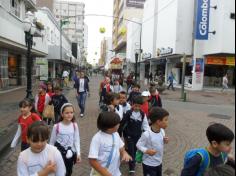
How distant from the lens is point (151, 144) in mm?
4133

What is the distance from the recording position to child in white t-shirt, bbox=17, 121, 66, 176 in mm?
2924

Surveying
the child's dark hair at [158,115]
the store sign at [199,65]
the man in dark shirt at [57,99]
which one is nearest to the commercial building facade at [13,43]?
→ the man in dark shirt at [57,99]

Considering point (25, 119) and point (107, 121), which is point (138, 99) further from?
point (107, 121)

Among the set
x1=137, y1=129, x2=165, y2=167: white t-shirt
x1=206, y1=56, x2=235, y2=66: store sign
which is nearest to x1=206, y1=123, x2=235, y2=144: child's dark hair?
x1=137, y1=129, x2=165, y2=167: white t-shirt

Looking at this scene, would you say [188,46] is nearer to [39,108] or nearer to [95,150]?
[39,108]

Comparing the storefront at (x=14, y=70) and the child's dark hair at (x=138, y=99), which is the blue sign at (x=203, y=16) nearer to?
the storefront at (x=14, y=70)

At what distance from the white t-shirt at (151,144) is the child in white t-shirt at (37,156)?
1.38 metres

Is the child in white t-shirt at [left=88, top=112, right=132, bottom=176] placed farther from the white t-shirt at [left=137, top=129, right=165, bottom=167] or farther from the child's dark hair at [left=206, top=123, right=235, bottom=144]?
the child's dark hair at [left=206, top=123, right=235, bottom=144]

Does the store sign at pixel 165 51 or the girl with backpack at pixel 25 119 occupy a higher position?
the store sign at pixel 165 51

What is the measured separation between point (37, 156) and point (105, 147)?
71 centimetres

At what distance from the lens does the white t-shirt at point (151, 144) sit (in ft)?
13.5

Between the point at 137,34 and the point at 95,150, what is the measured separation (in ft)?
180

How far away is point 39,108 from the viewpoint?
8562 mm

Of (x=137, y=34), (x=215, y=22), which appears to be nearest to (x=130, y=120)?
(x=215, y=22)
